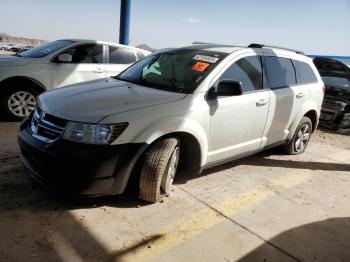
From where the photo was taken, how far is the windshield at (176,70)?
3754 mm

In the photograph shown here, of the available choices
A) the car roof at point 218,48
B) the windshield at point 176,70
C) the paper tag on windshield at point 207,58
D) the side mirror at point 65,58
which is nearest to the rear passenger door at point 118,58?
the side mirror at point 65,58

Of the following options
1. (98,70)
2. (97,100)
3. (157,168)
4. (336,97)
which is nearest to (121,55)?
(98,70)

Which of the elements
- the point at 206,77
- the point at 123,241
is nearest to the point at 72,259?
the point at 123,241

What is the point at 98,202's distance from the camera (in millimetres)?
3408

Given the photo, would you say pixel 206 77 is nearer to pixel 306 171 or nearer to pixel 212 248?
pixel 212 248

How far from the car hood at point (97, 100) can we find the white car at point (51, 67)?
8.46 ft

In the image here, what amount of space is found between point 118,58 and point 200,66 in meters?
Result: 3.59

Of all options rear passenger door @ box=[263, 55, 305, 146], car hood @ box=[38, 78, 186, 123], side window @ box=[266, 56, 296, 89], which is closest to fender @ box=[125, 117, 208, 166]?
car hood @ box=[38, 78, 186, 123]

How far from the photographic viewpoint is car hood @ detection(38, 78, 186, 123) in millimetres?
3080

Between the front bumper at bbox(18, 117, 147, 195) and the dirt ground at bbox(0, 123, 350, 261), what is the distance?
0.95 feet

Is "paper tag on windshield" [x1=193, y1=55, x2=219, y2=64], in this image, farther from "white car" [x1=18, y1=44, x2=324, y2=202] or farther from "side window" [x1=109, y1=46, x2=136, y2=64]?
"side window" [x1=109, y1=46, x2=136, y2=64]

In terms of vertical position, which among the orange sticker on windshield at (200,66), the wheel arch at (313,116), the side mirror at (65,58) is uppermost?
the orange sticker on windshield at (200,66)

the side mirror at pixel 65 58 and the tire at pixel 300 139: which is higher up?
the side mirror at pixel 65 58

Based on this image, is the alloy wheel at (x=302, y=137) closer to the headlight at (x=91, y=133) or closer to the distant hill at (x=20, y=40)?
the headlight at (x=91, y=133)
